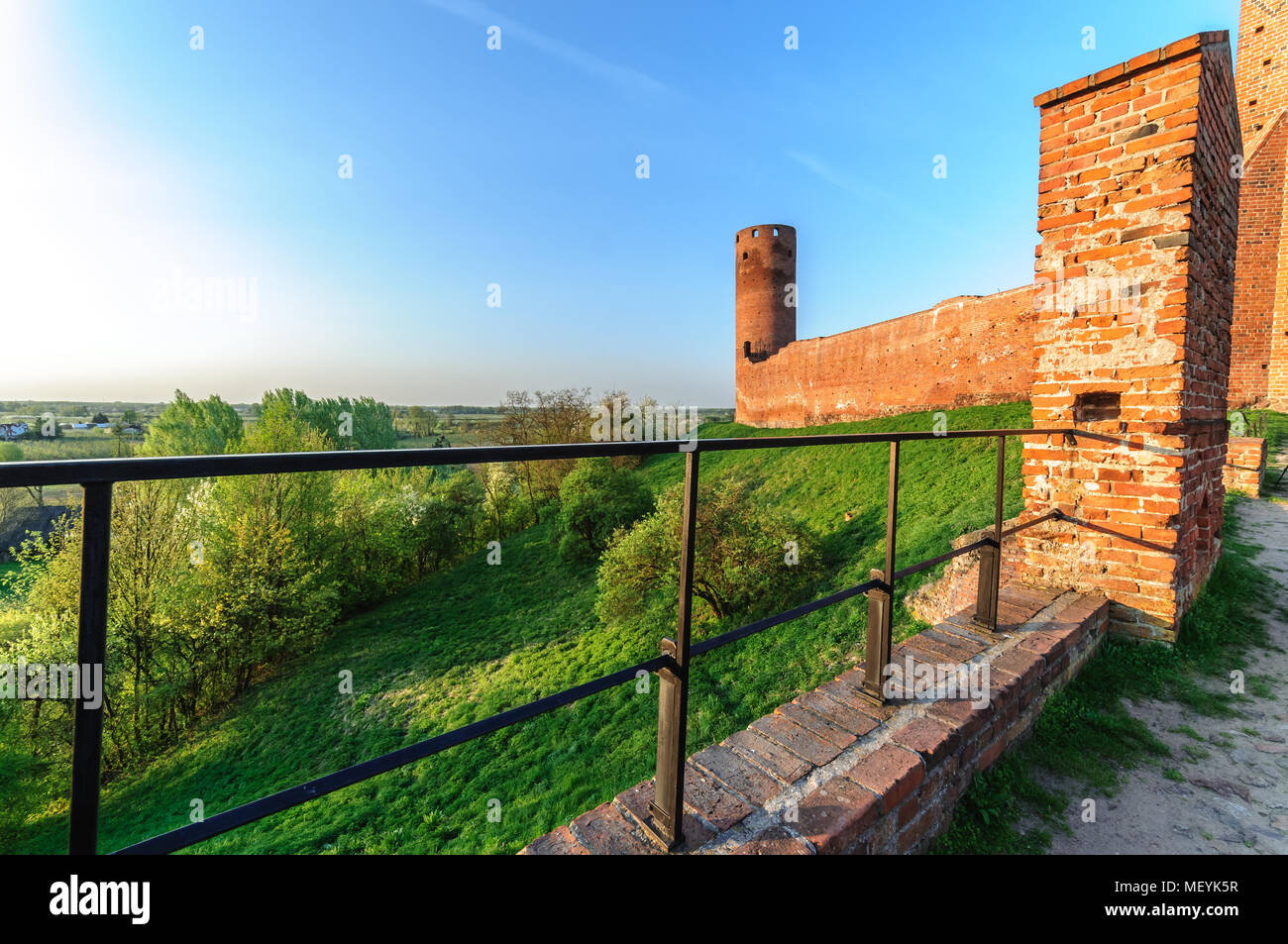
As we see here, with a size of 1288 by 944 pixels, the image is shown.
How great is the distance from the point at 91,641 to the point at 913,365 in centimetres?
2024

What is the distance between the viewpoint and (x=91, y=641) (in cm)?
77

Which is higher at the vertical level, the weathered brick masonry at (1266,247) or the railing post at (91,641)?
the weathered brick masonry at (1266,247)

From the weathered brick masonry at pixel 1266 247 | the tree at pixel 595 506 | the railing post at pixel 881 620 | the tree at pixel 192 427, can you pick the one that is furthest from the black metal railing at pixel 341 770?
the tree at pixel 192 427

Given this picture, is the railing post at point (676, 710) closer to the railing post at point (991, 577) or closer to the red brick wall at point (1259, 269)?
the railing post at point (991, 577)

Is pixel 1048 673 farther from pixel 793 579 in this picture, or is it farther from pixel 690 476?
pixel 793 579

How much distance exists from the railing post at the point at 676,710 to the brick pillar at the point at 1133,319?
121 inches

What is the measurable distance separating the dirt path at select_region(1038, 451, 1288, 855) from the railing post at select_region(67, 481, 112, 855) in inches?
101

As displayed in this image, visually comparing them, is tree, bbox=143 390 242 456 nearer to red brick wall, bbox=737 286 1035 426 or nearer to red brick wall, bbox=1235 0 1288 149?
red brick wall, bbox=737 286 1035 426

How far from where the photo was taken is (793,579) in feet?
36.7

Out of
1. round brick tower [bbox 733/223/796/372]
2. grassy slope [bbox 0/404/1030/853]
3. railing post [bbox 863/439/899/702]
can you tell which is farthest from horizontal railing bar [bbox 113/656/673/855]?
round brick tower [bbox 733/223/796/372]

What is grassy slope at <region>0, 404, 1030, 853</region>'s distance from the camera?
8023 mm

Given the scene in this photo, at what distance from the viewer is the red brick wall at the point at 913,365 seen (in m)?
15.0

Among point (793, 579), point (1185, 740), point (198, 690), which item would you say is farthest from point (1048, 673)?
point (198, 690)

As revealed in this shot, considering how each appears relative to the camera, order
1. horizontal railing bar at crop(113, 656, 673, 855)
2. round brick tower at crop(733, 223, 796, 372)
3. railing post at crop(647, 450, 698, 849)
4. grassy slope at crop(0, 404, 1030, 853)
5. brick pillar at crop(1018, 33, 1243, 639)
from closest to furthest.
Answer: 1. horizontal railing bar at crop(113, 656, 673, 855)
2. railing post at crop(647, 450, 698, 849)
3. brick pillar at crop(1018, 33, 1243, 639)
4. grassy slope at crop(0, 404, 1030, 853)
5. round brick tower at crop(733, 223, 796, 372)
